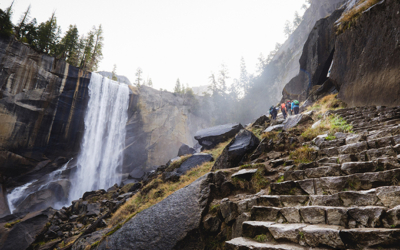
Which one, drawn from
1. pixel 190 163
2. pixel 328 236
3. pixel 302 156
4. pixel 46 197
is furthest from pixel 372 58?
pixel 46 197

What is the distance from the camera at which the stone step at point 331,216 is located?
267cm

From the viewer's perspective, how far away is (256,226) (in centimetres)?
373

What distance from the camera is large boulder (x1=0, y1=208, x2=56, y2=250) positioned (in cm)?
1235

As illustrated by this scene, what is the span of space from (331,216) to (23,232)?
63.6 ft

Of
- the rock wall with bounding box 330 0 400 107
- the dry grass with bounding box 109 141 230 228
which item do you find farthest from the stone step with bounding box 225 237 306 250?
the rock wall with bounding box 330 0 400 107

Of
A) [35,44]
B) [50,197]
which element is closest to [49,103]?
[35,44]

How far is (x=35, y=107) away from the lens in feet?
81.6

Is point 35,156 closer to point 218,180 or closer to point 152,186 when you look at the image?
point 152,186

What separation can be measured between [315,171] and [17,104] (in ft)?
109

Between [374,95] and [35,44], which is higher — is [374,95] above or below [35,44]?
below

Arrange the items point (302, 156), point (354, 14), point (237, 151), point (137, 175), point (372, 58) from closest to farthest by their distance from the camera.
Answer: point (302, 156) → point (372, 58) → point (237, 151) → point (354, 14) → point (137, 175)

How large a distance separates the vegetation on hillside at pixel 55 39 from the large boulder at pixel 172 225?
32.3 m

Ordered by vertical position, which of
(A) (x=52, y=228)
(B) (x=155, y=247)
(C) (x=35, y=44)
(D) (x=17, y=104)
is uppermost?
(C) (x=35, y=44)

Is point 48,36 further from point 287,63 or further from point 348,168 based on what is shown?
point 287,63
